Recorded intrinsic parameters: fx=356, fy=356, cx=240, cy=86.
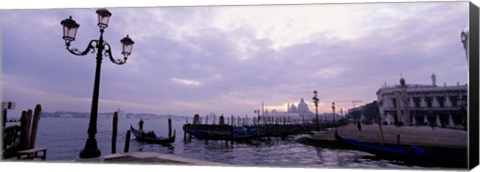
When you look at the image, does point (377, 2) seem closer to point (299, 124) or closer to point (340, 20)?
point (340, 20)

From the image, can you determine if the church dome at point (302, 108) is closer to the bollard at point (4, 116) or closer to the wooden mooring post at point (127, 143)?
the wooden mooring post at point (127, 143)

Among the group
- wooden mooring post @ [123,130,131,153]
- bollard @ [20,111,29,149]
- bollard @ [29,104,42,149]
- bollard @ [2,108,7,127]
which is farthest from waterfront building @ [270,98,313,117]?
bollard @ [2,108,7,127]

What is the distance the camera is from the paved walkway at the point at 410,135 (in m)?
4.09

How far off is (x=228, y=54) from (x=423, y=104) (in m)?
2.54

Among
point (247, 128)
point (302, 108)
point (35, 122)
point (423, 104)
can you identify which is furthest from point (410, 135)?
point (35, 122)

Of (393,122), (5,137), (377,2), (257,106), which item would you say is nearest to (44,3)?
(5,137)

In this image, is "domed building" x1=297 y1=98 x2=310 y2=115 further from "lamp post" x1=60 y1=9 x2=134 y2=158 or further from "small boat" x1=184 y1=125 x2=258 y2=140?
"lamp post" x1=60 y1=9 x2=134 y2=158

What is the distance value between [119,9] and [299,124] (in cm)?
311

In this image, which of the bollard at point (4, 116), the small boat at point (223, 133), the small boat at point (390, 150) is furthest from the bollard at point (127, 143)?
the small boat at point (390, 150)

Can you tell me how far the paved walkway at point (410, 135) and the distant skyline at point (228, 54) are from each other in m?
0.44

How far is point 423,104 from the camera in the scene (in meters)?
4.40

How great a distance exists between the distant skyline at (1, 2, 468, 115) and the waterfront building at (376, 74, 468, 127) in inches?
5.0

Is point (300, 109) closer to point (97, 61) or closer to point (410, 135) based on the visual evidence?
point (410, 135)

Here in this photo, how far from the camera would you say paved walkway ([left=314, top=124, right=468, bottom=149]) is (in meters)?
4.09
